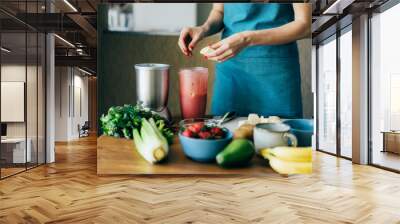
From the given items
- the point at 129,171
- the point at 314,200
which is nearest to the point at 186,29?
the point at 129,171

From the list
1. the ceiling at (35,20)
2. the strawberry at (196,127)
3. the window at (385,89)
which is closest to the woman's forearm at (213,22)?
the strawberry at (196,127)

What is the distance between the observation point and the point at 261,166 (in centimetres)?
415

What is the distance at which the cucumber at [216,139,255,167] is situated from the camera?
4031 mm

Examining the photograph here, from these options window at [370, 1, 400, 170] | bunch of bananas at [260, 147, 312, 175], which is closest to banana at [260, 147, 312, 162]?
bunch of bananas at [260, 147, 312, 175]

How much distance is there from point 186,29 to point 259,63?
0.85 meters

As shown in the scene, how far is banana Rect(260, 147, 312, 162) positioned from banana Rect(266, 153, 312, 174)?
38mm

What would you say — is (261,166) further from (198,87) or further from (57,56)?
(57,56)

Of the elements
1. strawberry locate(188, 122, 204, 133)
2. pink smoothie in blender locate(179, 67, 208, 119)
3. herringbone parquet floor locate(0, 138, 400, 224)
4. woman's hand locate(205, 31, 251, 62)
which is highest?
woman's hand locate(205, 31, 251, 62)

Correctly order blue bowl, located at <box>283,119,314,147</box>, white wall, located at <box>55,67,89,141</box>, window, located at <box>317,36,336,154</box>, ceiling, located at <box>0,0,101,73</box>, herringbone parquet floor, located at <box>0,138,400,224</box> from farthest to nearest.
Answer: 1. white wall, located at <box>55,67,89,141</box>
2. window, located at <box>317,36,336,154</box>
3. ceiling, located at <box>0,0,101,73</box>
4. blue bowl, located at <box>283,119,314,147</box>
5. herringbone parquet floor, located at <box>0,138,400,224</box>

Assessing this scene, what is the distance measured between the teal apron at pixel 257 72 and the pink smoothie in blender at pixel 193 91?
125mm

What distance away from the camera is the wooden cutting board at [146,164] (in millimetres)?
4098

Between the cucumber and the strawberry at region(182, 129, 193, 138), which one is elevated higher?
the strawberry at region(182, 129, 193, 138)

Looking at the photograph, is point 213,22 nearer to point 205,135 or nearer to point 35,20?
point 205,135

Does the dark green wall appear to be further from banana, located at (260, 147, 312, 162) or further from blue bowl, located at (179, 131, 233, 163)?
banana, located at (260, 147, 312, 162)
